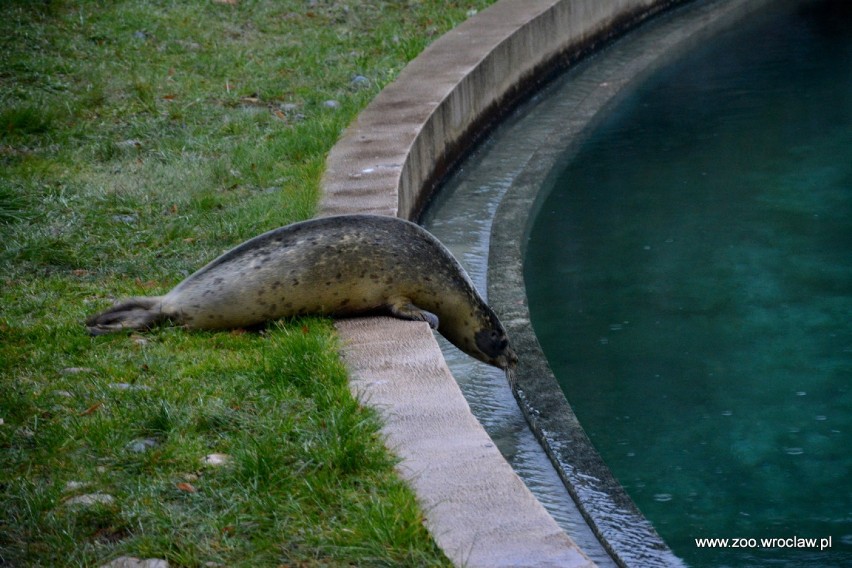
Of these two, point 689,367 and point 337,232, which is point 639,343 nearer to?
point 689,367

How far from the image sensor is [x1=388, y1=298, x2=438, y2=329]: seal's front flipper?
17.2 ft

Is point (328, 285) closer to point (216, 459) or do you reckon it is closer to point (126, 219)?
point (216, 459)

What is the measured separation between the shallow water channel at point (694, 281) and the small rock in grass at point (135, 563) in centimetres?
164

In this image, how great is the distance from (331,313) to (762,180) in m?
4.29

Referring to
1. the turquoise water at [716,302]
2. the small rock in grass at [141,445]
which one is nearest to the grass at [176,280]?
the small rock in grass at [141,445]

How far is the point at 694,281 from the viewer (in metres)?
6.76

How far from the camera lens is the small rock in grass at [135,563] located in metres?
3.31

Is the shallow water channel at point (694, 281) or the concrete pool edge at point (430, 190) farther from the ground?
the concrete pool edge at point (430, 190)

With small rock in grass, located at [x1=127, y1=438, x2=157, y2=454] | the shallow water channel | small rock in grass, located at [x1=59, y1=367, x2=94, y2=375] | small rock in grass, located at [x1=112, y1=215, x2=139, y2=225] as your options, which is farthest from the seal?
small rock in grass, located at [x1=112, y1=215, x2=139, y2=225]

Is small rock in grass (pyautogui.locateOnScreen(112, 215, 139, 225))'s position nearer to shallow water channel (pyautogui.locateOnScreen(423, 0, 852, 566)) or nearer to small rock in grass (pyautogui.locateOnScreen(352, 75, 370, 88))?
shallow water channel (pyautogui.locateOnScreen(423, 0, 852, 566))

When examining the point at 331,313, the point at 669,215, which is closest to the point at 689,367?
the point at 331,313

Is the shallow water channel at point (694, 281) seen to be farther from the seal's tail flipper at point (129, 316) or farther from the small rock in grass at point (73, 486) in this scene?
the small rock in grass at point (73, 486)

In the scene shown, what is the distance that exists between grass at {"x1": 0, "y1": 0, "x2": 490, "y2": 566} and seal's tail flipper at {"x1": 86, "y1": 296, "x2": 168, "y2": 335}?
63 mm

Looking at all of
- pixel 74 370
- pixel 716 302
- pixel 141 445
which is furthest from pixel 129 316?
pixel 716 302
